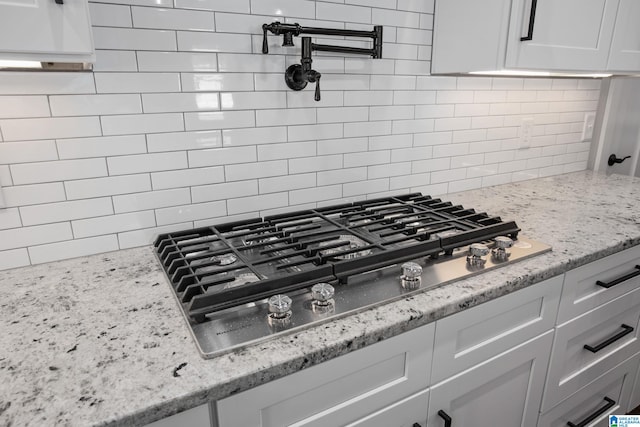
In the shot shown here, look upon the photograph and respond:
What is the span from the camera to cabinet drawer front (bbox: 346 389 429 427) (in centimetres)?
88

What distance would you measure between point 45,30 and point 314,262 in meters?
0.69

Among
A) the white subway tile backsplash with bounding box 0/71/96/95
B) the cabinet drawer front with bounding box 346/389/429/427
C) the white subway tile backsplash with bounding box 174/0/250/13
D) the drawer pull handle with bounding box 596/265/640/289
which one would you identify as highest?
the white subway tile backsplash with bounding box 174/0/250/13

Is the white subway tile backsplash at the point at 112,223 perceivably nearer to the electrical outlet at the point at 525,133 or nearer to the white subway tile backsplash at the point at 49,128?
the white subway tile backsplash at the point at 49,128

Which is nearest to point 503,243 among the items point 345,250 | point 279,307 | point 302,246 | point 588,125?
point 345,250

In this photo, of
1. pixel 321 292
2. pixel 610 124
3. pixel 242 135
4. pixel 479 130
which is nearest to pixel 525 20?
pixel 479 130

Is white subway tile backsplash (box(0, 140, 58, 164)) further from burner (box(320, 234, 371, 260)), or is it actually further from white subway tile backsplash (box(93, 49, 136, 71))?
burner (box(320, 234, 371, 260))

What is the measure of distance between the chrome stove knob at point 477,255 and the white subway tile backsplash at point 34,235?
3.48 feet

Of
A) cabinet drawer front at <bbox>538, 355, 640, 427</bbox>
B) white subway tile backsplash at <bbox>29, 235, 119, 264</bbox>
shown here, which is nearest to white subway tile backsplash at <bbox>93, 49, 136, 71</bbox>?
white subway tile backsplash at <bbox>29, 235, 119, 264</bbox>

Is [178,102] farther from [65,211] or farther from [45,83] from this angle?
[65,211]

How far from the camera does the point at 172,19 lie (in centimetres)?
108

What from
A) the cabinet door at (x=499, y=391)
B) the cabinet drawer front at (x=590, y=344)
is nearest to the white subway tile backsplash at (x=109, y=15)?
the cabinet door at (x=499, y=391)

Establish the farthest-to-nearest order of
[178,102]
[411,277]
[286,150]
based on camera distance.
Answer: [286,150] < [178,102] < [411,277]

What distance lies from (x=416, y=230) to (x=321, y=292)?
45cm

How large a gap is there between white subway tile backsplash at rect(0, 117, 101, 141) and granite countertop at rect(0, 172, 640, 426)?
334 millimetres
